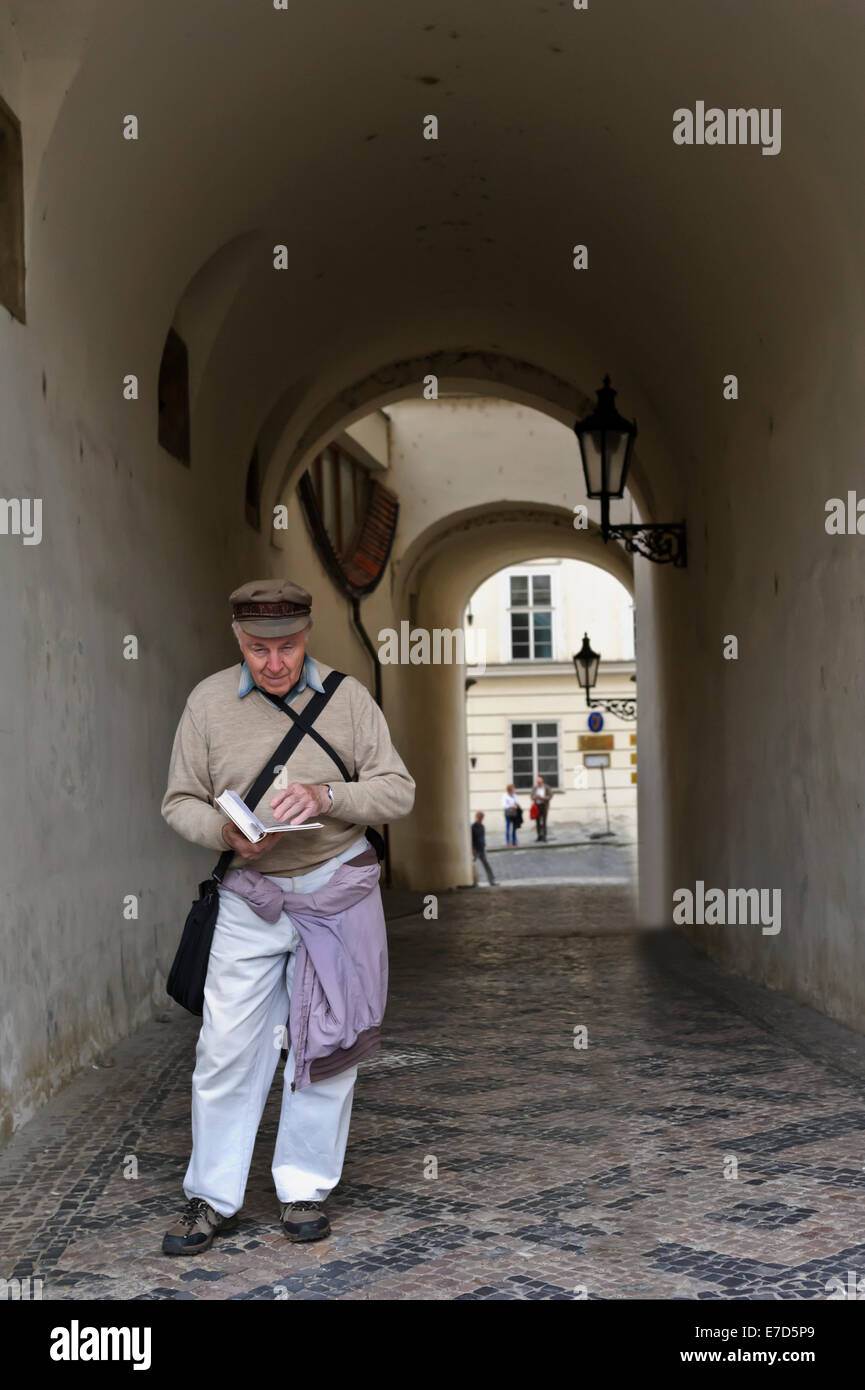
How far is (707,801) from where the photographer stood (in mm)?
10805

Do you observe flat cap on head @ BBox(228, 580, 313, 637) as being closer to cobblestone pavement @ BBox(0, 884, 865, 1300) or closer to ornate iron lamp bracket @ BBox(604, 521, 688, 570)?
cobblestone pavement @ BBox(0, 884, 865, 1300)

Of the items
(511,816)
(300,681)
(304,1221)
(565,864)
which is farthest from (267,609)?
(511,816)

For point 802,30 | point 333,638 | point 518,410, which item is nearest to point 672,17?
point 802,30

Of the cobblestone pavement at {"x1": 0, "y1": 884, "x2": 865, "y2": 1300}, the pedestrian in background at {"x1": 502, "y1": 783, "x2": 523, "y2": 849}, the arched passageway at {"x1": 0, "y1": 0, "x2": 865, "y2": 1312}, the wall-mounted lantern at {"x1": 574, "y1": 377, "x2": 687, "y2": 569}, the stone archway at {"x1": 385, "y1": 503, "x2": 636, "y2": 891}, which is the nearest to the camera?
the cobblestone pavement at {"x1": 0, "y1": 884, "x2": 865, "y2": 1300}

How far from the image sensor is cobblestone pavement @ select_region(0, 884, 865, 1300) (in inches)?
146

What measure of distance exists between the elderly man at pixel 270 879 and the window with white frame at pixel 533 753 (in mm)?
35243

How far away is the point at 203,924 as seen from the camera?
405 centimetres

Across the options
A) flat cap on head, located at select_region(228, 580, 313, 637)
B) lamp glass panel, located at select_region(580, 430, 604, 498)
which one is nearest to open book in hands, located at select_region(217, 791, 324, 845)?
flat cap on head, located at select_region(228, 580, 313, 637)

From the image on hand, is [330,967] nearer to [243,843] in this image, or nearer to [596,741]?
[243,843]

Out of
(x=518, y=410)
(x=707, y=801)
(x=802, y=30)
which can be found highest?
(x=518, y=410)

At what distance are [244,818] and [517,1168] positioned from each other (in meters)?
1.67

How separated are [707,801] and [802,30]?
5955 millimetres

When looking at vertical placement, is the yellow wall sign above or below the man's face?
below

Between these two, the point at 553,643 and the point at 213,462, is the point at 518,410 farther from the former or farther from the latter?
the point at 553,643
